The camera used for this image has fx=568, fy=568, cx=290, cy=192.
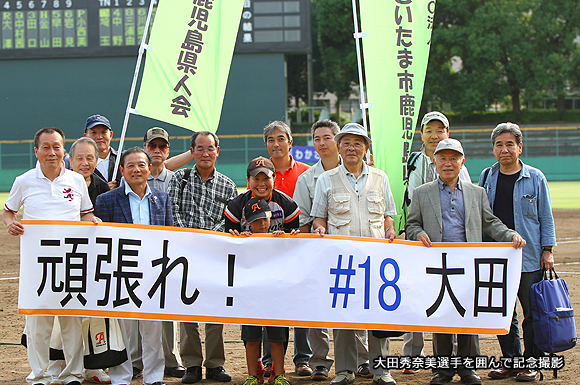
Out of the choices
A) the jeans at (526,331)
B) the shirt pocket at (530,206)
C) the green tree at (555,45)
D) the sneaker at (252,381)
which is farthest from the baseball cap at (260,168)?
the green tree at (555,45)

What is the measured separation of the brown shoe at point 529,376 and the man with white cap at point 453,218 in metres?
0.39

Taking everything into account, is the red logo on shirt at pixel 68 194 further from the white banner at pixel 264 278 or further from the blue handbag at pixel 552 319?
the blue handbag at pixel 552 319

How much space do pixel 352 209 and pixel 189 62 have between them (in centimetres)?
243

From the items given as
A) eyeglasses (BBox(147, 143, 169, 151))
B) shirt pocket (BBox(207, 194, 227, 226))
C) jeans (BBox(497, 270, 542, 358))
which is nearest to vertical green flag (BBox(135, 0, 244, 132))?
eyeglasses (BBox(147, 143, 169, 151))

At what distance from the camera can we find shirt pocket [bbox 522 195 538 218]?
474cm

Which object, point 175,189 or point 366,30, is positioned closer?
point 175,189

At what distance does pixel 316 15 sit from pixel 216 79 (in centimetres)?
3968

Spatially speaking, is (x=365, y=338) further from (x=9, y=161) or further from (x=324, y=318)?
(x=9, y=161)

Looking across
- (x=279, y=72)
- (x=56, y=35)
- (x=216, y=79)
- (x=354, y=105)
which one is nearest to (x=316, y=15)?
(x=354, y=105)

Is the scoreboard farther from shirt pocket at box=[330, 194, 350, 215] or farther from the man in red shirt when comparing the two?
shirt pocket at box=[330, 194, 350, 215]

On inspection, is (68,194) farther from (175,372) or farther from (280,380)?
(280,380)

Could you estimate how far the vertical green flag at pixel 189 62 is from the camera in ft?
18.8

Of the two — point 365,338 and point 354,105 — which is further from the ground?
point 354,105

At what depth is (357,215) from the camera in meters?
4.61
